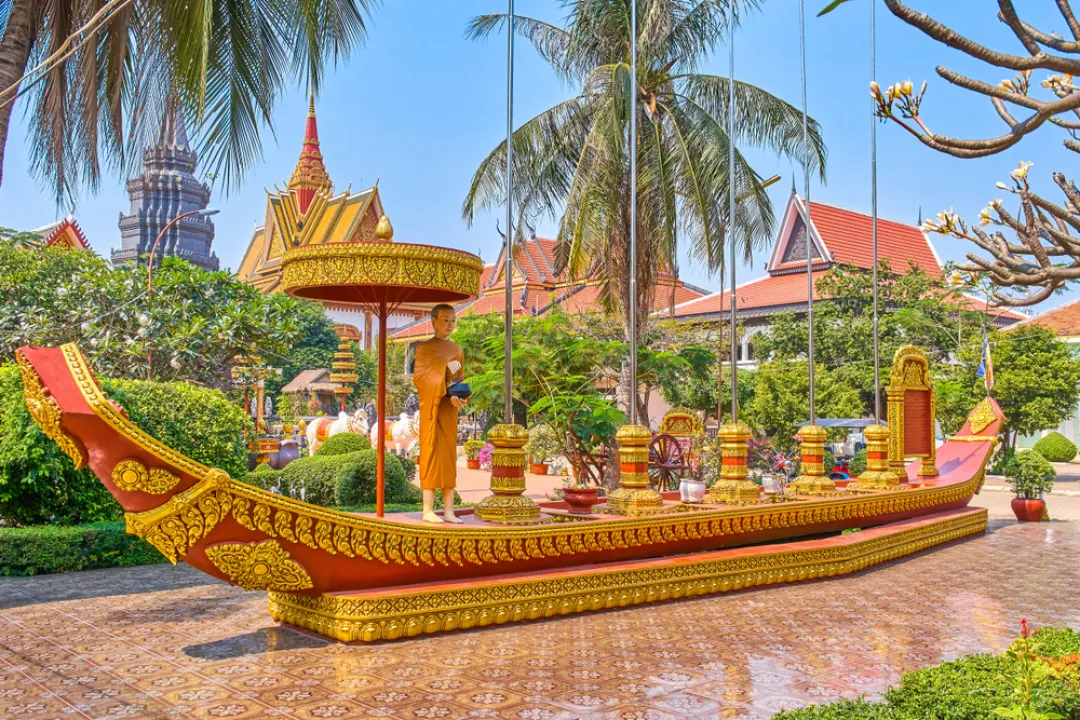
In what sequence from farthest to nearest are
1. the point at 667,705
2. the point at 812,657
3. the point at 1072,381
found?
the point at 1072,381 → the point at 812,657 → the point at 667,705

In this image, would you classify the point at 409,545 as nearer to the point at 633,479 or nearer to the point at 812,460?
the point at 633,479

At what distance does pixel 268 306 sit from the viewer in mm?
15234

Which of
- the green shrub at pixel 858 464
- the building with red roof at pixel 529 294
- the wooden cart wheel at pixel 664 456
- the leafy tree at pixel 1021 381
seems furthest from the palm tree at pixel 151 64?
the building with red roof at pixel 529 294

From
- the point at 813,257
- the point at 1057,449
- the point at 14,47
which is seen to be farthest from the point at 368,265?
the point at 1057,449

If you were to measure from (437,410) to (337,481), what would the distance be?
6.12m

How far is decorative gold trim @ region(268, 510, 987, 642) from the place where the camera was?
17.7ft

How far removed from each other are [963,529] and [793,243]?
1749 centimetres

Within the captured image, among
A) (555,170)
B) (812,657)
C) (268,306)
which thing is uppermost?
(555,170)

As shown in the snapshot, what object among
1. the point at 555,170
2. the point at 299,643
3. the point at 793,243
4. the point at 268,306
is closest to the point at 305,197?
the point at 793,243

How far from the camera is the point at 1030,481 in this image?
513 inches

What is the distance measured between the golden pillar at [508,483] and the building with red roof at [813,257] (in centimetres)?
1877

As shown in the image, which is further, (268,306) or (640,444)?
(268,306)

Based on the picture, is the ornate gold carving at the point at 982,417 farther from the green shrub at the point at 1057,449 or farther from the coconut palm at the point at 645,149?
the green shrub at the point at 1057,449

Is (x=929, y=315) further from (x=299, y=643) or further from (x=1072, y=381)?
(x=299, y=643)
